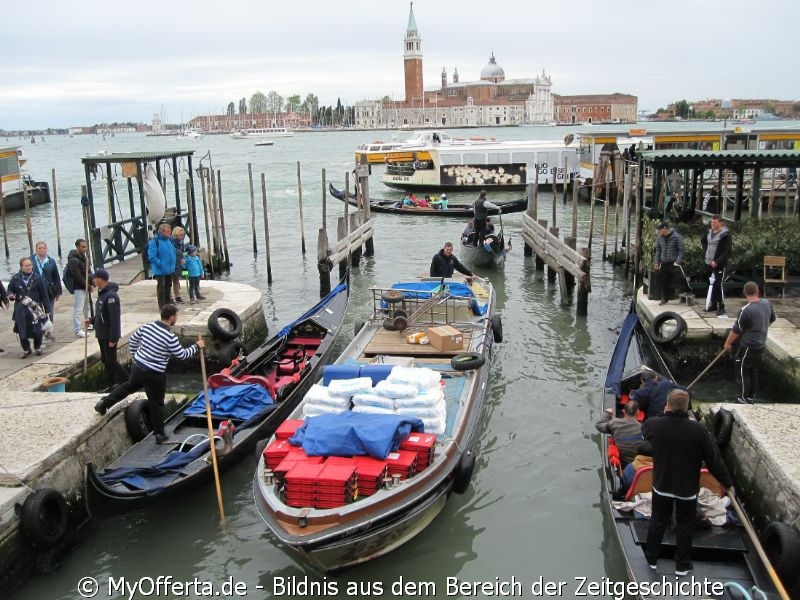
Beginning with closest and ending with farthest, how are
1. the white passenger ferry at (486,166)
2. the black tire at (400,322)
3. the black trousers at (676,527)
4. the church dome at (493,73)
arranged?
the black trousers at (676,527) → the black tire at (400,322) → the white passenger ferry at (486,166) → the church dome at (493,73)

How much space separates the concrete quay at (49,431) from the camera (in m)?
6.36

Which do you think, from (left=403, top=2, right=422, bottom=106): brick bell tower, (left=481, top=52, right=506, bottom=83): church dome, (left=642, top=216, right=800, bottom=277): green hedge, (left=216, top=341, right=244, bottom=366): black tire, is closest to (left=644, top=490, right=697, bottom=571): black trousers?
(left=216, top=341, right=244, bottom=366): black tire

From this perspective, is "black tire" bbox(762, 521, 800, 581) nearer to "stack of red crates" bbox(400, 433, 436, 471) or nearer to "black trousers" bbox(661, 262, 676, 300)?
"stack of red crates" bbox(400, 433, 436, 471)

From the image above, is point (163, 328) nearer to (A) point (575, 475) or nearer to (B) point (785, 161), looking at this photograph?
(A) point (575, 475)

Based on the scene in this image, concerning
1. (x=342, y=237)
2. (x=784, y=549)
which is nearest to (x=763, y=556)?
(x=784, y=549)

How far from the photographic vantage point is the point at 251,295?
13688 mm

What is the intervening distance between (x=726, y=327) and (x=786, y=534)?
220 inches

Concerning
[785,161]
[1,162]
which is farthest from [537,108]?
[785,161]

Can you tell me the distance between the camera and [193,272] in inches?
508

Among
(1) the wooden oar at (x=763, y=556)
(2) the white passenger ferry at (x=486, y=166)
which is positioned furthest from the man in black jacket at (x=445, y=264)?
(2) the white passenger ferry at (x=486, y=166)

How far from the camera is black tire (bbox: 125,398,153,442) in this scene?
814 centimetres

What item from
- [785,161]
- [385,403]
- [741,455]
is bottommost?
[741,455]

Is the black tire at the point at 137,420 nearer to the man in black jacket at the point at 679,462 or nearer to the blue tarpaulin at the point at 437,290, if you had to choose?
the blue tarpaulin at the point at 437,290

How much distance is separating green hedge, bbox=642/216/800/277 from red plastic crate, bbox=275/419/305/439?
751 centimetres
